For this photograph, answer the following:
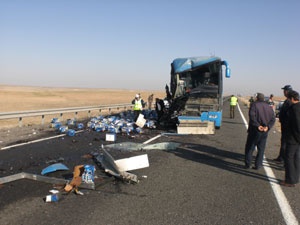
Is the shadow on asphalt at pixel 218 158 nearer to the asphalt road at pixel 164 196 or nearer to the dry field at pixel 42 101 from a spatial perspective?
the asphalt road at pixel 164 196

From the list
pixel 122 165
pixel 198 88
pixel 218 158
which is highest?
pixel 198 88

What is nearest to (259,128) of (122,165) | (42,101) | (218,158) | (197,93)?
(218,158)

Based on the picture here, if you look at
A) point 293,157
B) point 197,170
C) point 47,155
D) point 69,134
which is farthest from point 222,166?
point 69,134

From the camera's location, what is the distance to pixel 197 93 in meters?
15.9

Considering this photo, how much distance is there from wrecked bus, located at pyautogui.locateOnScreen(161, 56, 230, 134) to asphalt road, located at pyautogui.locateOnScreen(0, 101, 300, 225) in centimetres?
562

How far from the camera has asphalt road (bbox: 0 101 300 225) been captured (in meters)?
4.67

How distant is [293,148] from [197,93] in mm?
9235

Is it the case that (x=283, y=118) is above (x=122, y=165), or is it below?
above

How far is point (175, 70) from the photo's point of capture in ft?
54.1

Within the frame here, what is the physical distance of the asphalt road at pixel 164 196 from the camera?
4.67m

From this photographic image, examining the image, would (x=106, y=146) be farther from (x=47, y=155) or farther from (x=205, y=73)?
(x=205, y=73)

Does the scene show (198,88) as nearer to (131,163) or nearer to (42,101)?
(131,163)

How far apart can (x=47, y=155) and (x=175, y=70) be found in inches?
355

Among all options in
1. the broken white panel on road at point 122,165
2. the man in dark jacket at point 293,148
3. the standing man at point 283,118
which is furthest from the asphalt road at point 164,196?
the standing man at point 283,118
